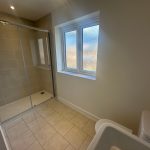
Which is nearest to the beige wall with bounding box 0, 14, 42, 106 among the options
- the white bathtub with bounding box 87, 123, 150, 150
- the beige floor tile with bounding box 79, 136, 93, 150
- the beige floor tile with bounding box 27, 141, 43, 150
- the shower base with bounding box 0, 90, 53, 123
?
the shower base with bounding box 0, 90, 53, 123

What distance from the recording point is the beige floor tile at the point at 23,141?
4.26 ft

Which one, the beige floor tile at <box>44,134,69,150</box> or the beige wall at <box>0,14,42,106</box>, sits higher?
the beige wall at <box>0,14,42,106</box>

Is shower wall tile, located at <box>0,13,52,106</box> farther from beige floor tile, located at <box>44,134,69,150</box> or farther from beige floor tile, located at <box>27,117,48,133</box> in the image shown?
beige floor tile, located at <box>44,134,69,150</box>

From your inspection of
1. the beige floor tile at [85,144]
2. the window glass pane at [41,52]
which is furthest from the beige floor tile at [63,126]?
the window glass pane at [41,52]

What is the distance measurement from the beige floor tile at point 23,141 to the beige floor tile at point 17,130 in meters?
0.08

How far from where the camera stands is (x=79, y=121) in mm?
1761

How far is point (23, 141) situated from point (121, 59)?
1.88 metres

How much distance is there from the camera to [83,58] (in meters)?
1.86

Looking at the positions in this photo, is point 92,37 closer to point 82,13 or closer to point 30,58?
point 82,13

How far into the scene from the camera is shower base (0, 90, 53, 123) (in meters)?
1.92

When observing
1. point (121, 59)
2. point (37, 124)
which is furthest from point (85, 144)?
point (121, 59)

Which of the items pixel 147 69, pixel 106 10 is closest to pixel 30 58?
pixel 106 10

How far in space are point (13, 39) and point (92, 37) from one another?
6.33 feet

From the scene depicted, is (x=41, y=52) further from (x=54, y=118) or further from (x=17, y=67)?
(x=54, y=118)
